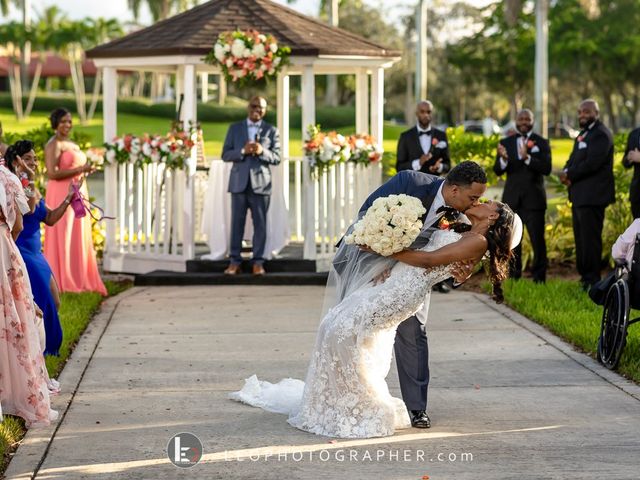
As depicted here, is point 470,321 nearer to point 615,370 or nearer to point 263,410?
point 615,370

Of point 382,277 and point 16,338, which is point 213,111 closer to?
point 16,338

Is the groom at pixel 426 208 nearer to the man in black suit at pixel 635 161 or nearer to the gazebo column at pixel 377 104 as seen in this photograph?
the man in black suit at pixel 635 161

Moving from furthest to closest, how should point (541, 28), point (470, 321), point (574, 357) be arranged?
point (541, 28) → point (470, 321) → point (574, 357)

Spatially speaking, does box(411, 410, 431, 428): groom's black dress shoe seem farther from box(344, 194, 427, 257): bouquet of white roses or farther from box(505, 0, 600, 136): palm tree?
box(505, 0, 600, 136): palm tree

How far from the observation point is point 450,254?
7277mm

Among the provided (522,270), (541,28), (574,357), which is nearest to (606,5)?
(541,28)

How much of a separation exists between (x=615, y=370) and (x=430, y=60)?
243ft

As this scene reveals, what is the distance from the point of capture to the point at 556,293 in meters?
13.4

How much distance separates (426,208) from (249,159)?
7.07m

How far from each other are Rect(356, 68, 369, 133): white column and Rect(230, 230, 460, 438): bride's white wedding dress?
31.3 ft

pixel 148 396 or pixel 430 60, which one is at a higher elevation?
pixel 430 60

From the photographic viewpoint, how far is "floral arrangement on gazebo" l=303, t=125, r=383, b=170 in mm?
15086

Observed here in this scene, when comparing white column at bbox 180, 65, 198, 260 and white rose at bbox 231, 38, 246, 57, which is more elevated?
white rose at bbox 231, 38, 246, 57

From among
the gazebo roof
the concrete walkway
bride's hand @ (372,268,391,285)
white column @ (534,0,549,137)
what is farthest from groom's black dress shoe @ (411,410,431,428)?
white column @ (534,0,549,137)
